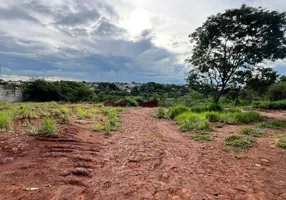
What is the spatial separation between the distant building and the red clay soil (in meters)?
22.1

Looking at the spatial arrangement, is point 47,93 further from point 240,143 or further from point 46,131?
point 240,143

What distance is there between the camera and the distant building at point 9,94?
2251 centimetres

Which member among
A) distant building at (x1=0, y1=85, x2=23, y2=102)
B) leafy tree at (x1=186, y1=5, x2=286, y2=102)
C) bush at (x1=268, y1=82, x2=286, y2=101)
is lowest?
distant building at (x1=0, y1=85, x2=23, y2=102)

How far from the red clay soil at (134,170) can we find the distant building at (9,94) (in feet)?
72.5

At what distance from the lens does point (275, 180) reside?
2721 millimetres

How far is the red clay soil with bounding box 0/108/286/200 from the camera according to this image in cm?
230

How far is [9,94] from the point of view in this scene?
23.7 meters

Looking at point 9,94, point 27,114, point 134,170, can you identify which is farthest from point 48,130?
point 9,94

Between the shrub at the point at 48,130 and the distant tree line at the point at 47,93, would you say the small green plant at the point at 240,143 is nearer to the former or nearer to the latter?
the shrub at the point at 48,130

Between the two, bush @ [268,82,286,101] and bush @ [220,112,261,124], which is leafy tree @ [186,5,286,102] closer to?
bush @ [220,112,261,124]

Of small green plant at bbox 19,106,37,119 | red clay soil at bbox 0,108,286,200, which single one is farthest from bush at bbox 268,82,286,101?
small green plant at bbox 19,106,37,119

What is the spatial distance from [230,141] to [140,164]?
2.55 m

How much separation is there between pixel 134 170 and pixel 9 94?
26.0m

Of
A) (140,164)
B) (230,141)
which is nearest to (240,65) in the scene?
(230,141)
